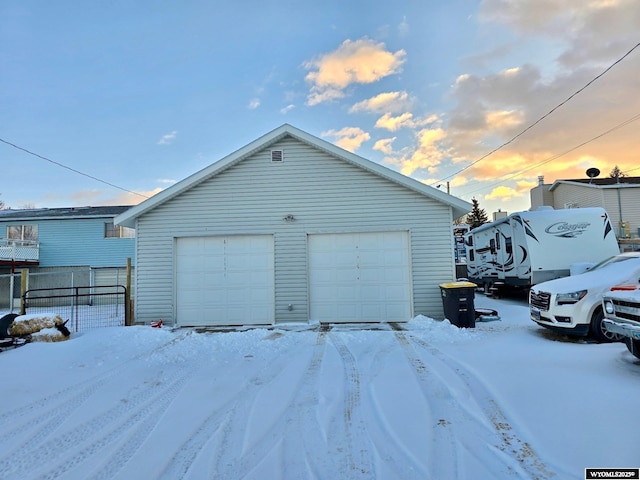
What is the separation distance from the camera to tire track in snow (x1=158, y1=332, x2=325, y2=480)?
272cm

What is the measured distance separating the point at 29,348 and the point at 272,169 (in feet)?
21.8

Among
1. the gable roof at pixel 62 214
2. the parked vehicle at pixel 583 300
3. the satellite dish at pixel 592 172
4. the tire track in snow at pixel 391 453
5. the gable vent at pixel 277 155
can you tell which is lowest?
the tire track in snow at pixel 391 453

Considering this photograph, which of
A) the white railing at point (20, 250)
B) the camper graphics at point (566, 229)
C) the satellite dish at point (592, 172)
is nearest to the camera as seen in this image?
the camper graphics at point (566, 229)

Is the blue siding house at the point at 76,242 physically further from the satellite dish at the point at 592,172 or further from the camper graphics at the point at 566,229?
the satellite dish at the point at 592,172

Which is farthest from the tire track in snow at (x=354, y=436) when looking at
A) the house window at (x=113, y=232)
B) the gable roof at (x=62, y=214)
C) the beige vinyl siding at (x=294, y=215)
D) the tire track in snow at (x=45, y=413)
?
the gable roof at (x=62, y=214)

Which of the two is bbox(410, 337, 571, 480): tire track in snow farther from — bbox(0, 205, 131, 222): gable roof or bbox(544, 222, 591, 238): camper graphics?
bbox(0, 205, 131, 222): gable roof

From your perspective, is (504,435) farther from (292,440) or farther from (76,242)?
(76,242)

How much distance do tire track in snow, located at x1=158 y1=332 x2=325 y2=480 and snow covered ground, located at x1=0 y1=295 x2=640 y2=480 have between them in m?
0.02

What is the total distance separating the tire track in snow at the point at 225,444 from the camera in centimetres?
272

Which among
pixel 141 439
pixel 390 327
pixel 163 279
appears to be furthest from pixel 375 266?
pixel 141 439

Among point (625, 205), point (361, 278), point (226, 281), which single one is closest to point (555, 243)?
point (361, 278)

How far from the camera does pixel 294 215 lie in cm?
975

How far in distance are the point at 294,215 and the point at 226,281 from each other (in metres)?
2.62

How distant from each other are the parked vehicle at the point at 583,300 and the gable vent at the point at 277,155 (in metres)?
7.06
